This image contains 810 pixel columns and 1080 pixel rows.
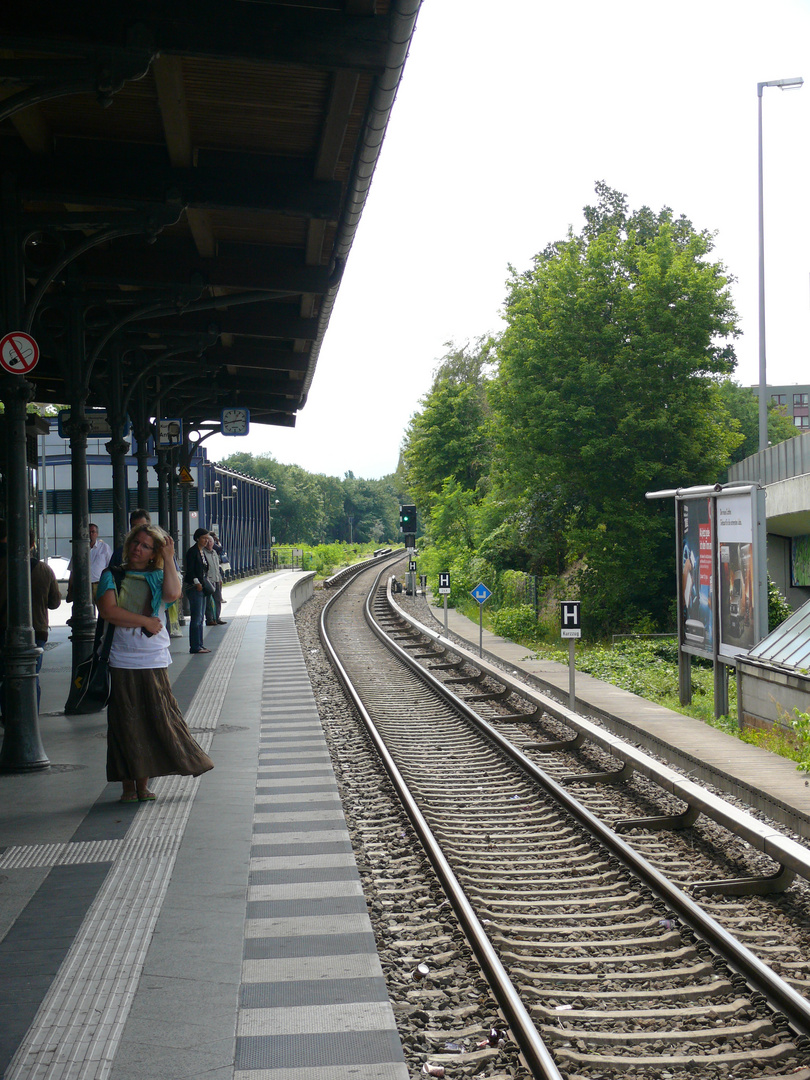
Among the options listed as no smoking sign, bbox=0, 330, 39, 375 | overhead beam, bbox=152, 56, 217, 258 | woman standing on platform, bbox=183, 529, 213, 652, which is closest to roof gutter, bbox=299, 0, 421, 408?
overhead beam, bbox=152, 56, 217, 258

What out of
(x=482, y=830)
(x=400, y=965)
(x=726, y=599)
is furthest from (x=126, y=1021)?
(x=726, y=599)

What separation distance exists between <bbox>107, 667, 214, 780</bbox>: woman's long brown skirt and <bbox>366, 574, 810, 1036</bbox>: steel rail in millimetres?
2820

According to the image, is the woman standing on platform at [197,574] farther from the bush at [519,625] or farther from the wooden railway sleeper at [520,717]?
the bush at [519,625]

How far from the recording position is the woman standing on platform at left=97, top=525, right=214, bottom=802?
6.66 meters

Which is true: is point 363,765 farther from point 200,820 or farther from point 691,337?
point 691,337

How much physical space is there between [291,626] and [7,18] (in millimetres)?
17235

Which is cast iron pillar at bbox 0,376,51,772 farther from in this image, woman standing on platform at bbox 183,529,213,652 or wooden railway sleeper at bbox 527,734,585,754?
woman standing on platform at bbox 183,529,213,652

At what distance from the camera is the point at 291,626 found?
897 inches

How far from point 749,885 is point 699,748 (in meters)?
4.05

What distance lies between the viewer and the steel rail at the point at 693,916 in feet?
14.3

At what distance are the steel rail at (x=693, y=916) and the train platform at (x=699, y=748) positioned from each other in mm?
1467

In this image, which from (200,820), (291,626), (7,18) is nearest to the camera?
(7,18)

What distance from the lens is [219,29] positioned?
6.36 m

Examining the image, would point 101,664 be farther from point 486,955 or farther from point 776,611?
point 776,611
